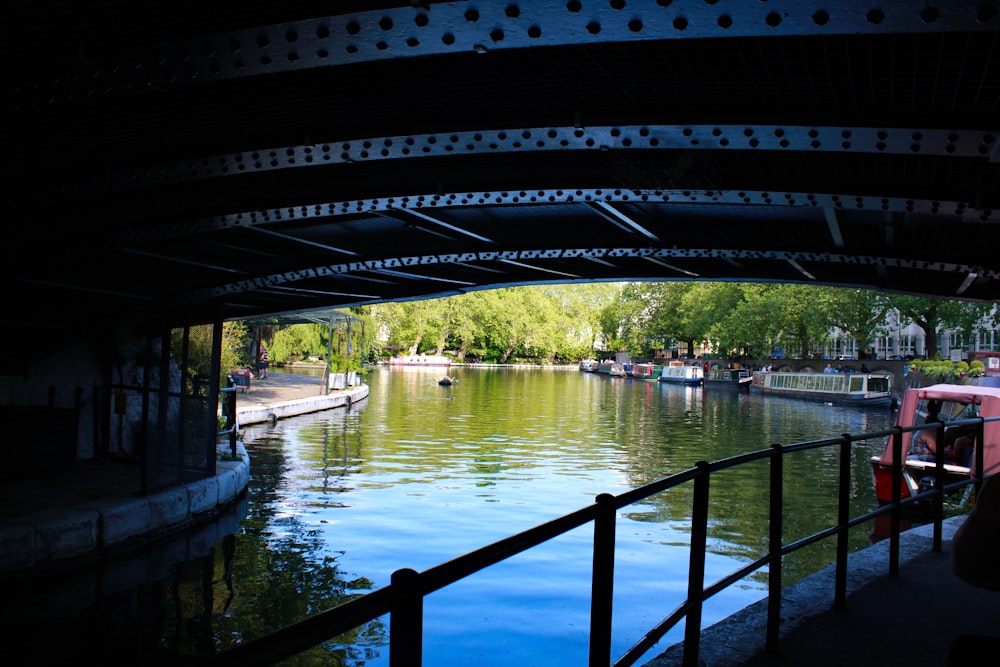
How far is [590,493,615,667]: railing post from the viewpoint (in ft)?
9.66

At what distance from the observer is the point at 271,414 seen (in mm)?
29062

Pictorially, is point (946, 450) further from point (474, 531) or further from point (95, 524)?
point (95, 524)

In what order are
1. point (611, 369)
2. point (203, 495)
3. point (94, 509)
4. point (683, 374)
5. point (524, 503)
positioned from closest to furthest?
point (94, 509) < point (203, 495) < point (524, 503) < point (683, 374) < point (611, 369)

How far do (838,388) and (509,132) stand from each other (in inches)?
1938

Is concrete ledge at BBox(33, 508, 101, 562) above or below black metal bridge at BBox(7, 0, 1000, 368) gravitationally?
below

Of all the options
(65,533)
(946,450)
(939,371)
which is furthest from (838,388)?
(65,533)

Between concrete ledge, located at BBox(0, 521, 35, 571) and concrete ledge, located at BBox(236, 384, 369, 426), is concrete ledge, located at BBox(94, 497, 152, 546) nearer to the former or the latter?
concrete ledge, located at BBox(0, 521, 35, 571)

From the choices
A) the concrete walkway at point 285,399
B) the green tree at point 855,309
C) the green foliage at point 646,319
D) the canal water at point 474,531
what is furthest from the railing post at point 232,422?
the green tree at point 855,309

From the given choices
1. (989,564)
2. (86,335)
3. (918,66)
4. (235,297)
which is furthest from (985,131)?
(86,335)

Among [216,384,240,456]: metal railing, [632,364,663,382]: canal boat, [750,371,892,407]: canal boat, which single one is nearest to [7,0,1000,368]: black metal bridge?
[216,384,240,456]: metal railing

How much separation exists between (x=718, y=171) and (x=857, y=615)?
392cm

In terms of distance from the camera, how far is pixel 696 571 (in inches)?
158

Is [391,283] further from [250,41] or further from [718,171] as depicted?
[250,41]

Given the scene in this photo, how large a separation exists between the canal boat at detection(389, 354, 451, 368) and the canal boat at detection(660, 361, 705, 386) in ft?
96.7
